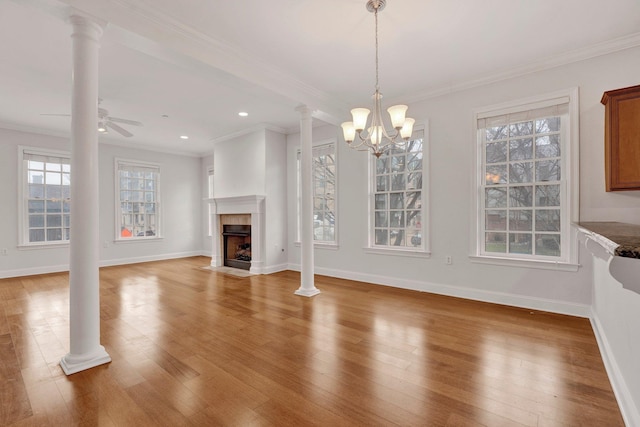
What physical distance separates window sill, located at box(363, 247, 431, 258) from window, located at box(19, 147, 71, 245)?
5965 mm

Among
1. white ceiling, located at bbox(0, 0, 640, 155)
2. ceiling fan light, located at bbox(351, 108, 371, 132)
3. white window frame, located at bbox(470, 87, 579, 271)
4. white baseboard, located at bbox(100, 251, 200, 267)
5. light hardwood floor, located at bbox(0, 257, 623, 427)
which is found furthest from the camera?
white baseboard, located at bbox(100, 251, 200, 267)

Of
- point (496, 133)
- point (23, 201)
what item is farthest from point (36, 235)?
point (496, 133)

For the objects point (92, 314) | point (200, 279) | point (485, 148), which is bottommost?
point (200, 279)

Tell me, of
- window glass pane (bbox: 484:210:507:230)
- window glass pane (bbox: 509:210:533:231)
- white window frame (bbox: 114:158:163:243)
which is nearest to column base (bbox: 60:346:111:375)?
window glass pane (bbox: 484:210:507:230)

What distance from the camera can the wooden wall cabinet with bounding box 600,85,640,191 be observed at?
282 cm

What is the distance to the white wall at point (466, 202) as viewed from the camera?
3.33 m

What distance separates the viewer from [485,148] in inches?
163

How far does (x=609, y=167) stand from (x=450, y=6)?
7.16 feet

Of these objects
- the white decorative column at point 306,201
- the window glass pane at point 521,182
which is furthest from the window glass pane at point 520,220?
the white decorative column at point 306,201

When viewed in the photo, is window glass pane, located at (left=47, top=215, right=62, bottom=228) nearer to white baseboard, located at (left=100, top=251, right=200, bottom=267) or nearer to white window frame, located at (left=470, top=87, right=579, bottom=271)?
white baseboard, located at (left=100, top=251, right=200, bottom=267)

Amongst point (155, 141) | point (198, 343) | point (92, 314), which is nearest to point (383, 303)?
point (198, 343)

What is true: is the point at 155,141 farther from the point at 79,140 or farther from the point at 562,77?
the point at 562,77

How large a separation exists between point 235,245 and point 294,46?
15.9 feet

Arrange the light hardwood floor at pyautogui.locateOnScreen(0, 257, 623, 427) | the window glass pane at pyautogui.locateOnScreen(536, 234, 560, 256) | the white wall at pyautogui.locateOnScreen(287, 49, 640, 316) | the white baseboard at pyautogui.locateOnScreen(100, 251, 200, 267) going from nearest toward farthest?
the light hardwood floor at pyautogui.locateOnScreen(0, 257, 623, 427), the white wall at pyautogui.locateOnScreen(287, 49, 640, 316), the window glass pane at pyautogui.locateOnScreen(536, 234, 560, 256), the white baseboard at pyautogui.locateOnScreen(100, 251, 200, 267)
